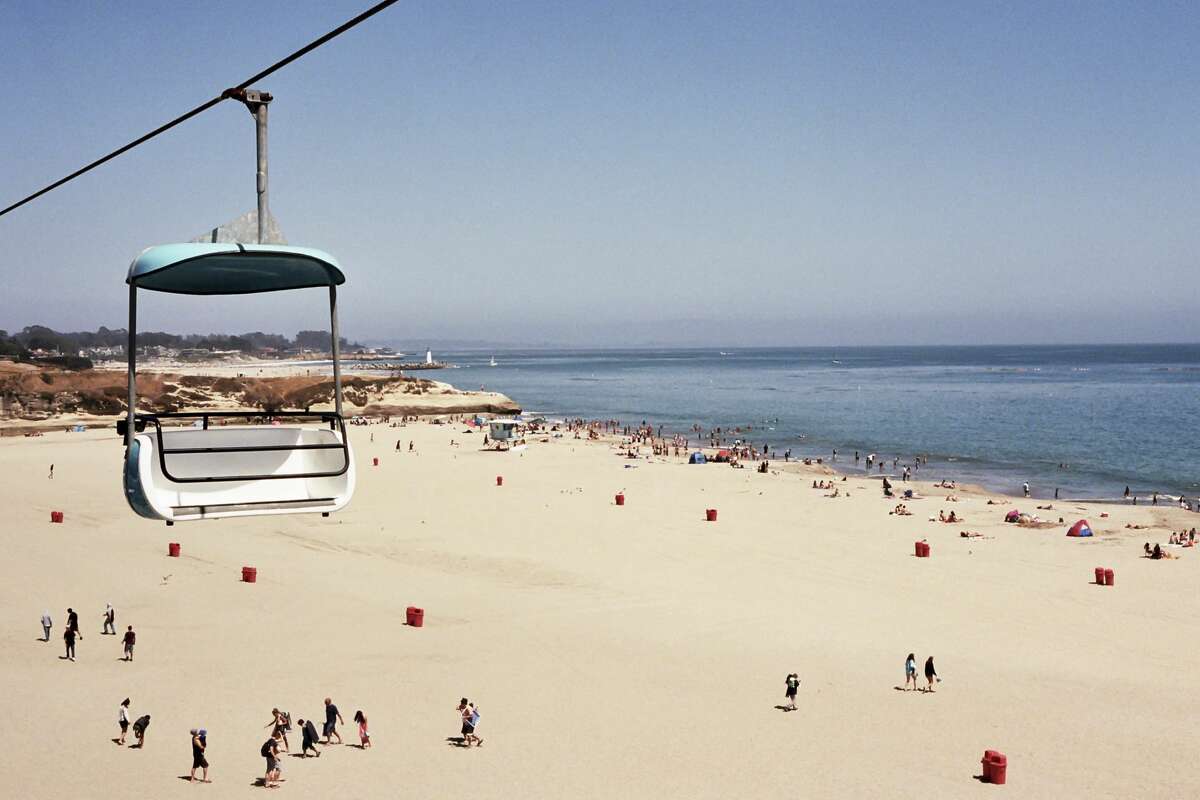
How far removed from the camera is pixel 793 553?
96.8ft

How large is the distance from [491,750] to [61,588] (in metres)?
14.5

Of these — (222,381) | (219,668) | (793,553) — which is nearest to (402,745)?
(219,668)

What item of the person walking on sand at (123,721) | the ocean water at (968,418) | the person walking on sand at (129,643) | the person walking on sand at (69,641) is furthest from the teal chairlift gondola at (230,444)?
the ocean water at (968,418)

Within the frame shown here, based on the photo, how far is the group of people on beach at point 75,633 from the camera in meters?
18.6

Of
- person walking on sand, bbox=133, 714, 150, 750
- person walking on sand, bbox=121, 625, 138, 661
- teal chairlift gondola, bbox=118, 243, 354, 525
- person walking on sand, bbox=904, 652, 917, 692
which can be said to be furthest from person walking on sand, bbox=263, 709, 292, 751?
person walking on sand, bbox=904, 652, 917, 692

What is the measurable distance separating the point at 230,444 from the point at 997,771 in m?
12.2

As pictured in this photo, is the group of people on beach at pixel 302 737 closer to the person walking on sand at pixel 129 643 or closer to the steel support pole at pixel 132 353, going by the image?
the person walking on sand at pixel 129 643

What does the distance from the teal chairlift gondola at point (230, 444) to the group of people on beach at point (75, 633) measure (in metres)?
15.0

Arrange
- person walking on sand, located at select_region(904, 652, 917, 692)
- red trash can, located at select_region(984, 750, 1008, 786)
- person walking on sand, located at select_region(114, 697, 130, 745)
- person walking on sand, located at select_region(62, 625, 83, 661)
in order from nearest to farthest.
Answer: red trash can, located at select_region(984, 750, 1008, 786), person walking on sand, located at select_region(114, 697, 130, 745), person walking on sand, located at select_region(904, 652, 917, 692), person walking on sand, located at select_region(62, 625, 83, 661)

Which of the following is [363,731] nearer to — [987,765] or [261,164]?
[987,765]

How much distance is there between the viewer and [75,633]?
61.4 ft

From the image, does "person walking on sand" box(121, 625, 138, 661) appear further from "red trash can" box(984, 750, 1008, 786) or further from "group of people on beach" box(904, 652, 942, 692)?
"red trash can" box(984, 750, 1008, 786)

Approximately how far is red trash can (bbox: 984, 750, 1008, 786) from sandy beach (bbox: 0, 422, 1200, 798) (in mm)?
265

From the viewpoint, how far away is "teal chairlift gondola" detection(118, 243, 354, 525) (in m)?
4.61
